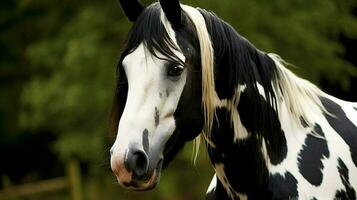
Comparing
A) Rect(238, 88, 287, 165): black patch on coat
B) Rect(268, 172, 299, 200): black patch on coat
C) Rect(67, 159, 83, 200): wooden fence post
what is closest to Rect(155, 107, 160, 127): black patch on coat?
Rect(238, 88, 287, 165): black patch on coat

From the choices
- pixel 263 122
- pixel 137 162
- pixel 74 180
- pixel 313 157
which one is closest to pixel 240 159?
pixel 263 122

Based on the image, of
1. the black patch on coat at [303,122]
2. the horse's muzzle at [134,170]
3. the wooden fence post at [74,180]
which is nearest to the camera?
the horse's muzzle at [134,170]

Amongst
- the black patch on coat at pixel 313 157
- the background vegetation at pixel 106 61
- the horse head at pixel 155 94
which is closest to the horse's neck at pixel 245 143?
the black patch on coat at pixel 313 157

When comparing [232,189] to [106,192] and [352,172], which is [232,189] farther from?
[106,192]

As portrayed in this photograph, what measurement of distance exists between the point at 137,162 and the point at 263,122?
2.70 feet

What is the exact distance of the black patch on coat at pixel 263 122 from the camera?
3.90 meters

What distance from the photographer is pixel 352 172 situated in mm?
3988

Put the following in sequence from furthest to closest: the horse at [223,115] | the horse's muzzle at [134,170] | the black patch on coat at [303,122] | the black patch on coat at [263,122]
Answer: the black patch on coat at [303,122] → the black patch on coat at [263,122] → the horse at [223,115] → the horse's muzzle at [134,170]

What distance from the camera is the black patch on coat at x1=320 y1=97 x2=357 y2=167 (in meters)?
4.06

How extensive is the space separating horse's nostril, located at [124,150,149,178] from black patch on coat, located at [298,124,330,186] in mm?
867

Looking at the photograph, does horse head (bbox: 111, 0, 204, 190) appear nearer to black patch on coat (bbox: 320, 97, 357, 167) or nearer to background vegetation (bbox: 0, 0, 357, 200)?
black patch on coat (bbox: 320, 97, 357, 167)

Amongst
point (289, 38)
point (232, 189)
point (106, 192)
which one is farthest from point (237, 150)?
point (106, 192)

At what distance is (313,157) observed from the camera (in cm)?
391

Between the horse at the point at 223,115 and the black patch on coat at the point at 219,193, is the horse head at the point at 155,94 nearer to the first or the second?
the horse at the point at 223,115
